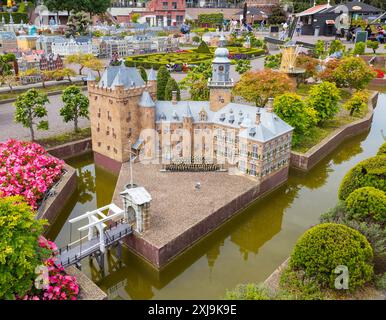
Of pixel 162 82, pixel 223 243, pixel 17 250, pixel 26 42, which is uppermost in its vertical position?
pixel 26 42

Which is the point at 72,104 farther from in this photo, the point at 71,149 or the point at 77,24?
the point at 77,24

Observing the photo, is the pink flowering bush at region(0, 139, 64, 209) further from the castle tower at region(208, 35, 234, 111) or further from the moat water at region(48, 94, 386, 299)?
the castle tower at region(208, 35, 234, 111)

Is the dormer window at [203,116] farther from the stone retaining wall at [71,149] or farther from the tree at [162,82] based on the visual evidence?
the tree at [162,82]

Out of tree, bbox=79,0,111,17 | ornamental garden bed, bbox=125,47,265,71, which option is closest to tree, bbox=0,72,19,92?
ornamental garden bed, bbox=125,47,265,71

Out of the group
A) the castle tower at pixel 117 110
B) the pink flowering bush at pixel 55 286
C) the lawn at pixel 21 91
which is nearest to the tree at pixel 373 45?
the lawn at pixel 21 91

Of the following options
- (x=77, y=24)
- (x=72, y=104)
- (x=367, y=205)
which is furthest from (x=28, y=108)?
(x=77, y=24)

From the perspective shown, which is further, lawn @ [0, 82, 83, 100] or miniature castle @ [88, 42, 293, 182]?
lawn @ [0, 82, 83, 100]
